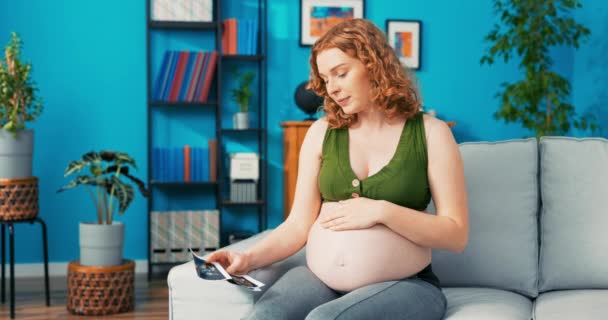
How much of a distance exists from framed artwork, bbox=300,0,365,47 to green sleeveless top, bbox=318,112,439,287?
290 cm

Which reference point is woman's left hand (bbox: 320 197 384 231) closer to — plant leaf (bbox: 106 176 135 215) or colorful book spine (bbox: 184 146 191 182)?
plant leaf (bbox: 106 176 135 215)

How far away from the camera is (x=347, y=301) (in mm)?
1590

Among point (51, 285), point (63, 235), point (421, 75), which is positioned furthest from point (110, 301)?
point (421, 75)

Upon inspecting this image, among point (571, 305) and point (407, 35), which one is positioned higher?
point (407, 35)

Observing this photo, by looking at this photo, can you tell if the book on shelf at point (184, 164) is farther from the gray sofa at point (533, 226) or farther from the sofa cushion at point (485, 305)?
the sofa cushion at point (485, 305)

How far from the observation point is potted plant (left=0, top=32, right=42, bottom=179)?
354 centimetres

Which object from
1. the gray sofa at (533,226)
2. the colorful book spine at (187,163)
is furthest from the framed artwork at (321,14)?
the gray sofa at (533,226)

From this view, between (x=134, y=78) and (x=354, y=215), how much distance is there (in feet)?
10.2

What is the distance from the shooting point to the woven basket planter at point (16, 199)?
352 centimetres

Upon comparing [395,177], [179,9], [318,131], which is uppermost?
[179,9]

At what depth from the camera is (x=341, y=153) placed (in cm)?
187

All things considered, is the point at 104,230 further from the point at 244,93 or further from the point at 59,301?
the point at 244,93

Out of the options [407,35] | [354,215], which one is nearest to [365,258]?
[354,215]

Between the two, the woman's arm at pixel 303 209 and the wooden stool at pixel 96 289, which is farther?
the wooden stool at pixel 96 289
